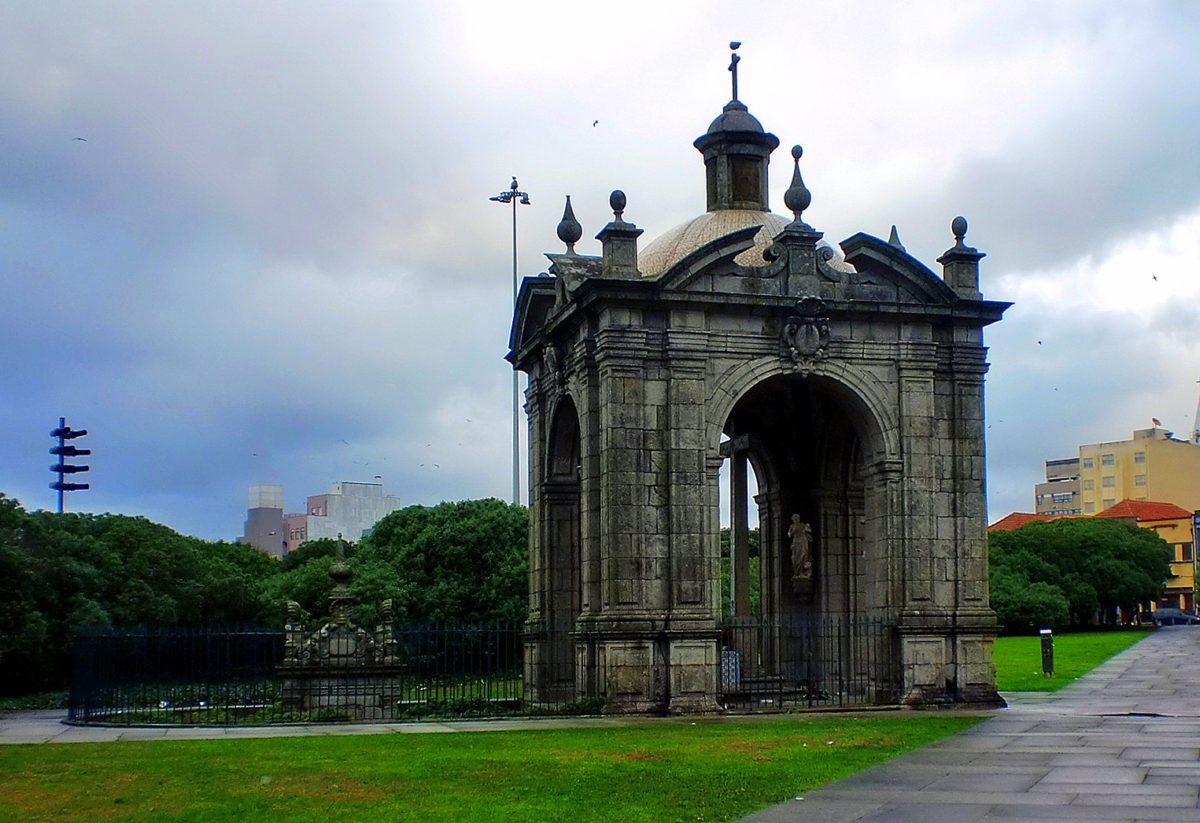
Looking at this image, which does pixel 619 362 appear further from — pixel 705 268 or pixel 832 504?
pixel 832 504

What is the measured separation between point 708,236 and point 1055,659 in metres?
24.7

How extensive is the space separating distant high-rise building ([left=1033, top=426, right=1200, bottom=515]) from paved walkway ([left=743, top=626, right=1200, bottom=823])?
112 metres

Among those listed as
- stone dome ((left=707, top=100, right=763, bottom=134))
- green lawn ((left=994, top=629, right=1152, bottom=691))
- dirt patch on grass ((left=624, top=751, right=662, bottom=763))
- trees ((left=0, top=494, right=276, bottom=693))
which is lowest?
green lawn ((left=994, top=629, right=1152, bottom=691))

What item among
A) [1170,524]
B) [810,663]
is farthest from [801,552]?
[1170,524]

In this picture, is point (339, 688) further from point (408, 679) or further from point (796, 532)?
point (796, 532)

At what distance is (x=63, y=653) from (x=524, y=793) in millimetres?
26469

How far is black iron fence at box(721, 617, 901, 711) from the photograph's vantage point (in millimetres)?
27031

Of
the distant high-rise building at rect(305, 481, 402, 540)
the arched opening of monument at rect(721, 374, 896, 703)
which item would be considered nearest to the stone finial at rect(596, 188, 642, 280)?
the arched opening of monument at rect(721, 374, 896, 703)

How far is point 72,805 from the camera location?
14.0 meters

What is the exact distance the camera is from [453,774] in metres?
16.2

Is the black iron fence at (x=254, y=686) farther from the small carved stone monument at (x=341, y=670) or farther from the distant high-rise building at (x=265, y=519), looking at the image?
the distant high-rise building at (x=265, y=519)

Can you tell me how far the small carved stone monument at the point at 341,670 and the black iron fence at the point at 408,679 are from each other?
0.03m

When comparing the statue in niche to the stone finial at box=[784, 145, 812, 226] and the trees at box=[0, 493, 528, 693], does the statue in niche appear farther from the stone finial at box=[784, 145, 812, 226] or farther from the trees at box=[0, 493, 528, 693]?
the trees at box=[0, 493, 528, 693]

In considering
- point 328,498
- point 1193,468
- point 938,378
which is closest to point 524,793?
point 938,378
